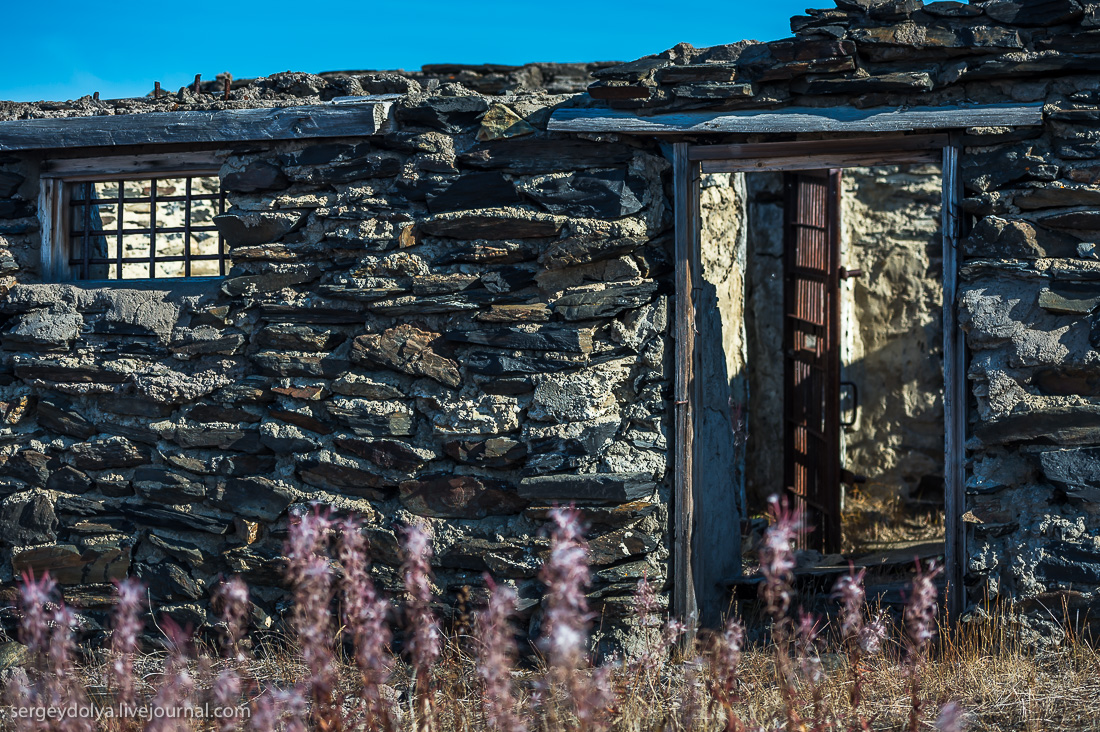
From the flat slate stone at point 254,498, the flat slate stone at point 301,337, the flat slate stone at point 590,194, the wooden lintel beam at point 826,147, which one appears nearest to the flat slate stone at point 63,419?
the flat slate stone at point 254,498

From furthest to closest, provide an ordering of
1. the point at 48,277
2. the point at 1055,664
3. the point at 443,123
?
the point at 48,277 → the point at 443,123 → the point at 1055,664

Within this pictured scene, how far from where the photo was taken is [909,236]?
606cm

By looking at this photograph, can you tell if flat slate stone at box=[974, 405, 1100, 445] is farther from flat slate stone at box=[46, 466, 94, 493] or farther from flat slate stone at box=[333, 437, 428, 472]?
flat slate stone at box=[46, 466, 94, 493]

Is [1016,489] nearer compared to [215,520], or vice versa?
[1016,489]

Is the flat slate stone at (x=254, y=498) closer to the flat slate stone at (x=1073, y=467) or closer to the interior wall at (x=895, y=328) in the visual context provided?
the flat slate stone at (x=1073, y=467)

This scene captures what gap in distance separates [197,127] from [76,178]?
0.77 metres

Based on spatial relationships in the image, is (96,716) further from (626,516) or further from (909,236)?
(909,236)

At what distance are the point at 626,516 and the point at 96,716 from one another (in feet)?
6.30

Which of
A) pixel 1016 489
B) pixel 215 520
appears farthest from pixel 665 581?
pixel 215 520

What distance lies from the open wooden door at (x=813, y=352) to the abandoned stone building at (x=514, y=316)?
1.39 m

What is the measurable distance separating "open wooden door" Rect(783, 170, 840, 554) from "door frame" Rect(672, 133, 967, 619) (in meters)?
1.87

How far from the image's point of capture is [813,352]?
5.44 m

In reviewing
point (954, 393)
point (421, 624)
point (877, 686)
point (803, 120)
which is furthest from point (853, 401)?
point (421, 624)

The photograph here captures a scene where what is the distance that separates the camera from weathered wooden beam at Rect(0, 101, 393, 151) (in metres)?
3.64
